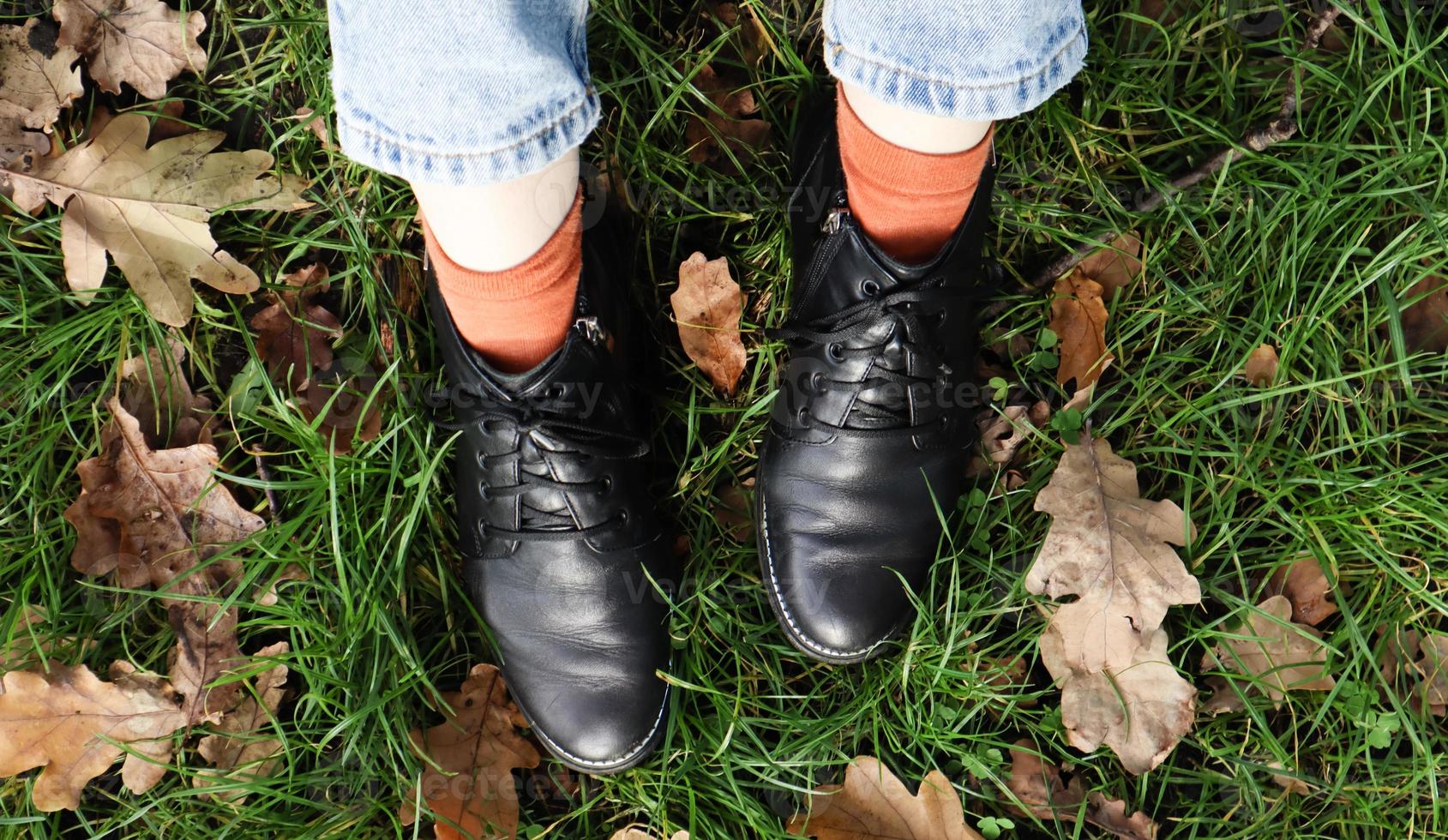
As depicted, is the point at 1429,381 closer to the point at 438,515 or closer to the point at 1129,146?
the point at 1129,146

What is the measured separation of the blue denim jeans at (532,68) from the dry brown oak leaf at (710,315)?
60 centimetres

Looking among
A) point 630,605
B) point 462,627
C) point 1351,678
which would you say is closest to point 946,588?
point 630,605

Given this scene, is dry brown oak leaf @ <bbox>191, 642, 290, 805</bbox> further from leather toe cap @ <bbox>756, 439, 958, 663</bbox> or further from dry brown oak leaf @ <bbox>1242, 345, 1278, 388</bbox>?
dry brown oak leaf @ <bbox>1242, 345, 1278, 388</bbox>

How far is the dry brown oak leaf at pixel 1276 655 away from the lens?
1773mm

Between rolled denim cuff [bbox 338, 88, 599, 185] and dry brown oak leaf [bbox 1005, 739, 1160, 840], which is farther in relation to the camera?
dry brown oak leaf [bbox 1005, 739, 1160, 840]

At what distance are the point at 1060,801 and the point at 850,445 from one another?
2.63 feet

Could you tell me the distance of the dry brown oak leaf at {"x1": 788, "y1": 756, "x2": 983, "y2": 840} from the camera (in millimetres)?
1737

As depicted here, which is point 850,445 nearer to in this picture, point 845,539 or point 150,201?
point 845,539

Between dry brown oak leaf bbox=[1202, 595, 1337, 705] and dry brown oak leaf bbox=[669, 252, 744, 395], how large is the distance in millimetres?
1085

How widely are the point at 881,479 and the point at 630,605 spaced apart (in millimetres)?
524

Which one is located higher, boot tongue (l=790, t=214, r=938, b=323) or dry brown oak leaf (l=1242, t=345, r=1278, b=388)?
boot tongue (l=790, t=214, r=938, b=323)

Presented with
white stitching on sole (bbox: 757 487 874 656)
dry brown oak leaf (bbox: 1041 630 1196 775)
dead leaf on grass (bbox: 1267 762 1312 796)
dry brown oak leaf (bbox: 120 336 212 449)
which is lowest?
dead leaf on grass (bbox: 1267 762 1312 796)

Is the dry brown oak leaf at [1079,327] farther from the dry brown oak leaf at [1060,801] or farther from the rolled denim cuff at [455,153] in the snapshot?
the rolled denim cuff at [455,153]

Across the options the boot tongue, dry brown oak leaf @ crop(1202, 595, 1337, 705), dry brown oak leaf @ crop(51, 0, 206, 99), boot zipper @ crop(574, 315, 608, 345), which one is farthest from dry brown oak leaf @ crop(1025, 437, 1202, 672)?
dry brown oak leaf @ crop(51, 0, 206, 99)
